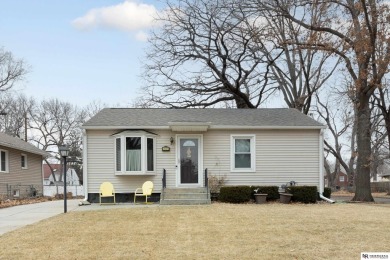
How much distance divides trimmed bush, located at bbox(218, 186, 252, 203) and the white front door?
1561 mm

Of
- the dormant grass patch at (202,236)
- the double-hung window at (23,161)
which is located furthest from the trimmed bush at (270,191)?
the double-hung window at (23,161)

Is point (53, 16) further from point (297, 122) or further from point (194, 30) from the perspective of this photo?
point (194, 30)

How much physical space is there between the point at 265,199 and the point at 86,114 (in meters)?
38.3

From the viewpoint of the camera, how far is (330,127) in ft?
149

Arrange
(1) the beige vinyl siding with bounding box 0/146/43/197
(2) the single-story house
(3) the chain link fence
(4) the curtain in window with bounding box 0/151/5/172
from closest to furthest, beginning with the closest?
1. (2) the single-story house
2. (3) the chain link fence
3. (4) the curtain in window with bounding box 0/151/5/172
4. (1) the beige vinyl siding with bounding box 0/146/43/197

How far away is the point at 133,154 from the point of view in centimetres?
1711

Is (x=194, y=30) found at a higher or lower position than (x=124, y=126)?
higher

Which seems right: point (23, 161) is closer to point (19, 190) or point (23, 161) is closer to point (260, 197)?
point (19, 190)

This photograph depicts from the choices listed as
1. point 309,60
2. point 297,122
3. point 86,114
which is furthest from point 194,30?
point 86,114

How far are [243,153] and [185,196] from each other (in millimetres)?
3250

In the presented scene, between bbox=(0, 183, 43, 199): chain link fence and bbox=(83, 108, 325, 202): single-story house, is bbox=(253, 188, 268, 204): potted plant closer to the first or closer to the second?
bbox=(83, 108, 325, 202): single-story house

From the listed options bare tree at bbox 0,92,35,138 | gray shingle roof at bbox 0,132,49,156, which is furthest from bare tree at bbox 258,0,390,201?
bare tree at bbox 0,92,35,138

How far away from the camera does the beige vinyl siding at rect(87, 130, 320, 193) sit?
1720 cm

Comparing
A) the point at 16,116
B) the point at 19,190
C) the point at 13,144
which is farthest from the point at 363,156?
the point at 16,116
